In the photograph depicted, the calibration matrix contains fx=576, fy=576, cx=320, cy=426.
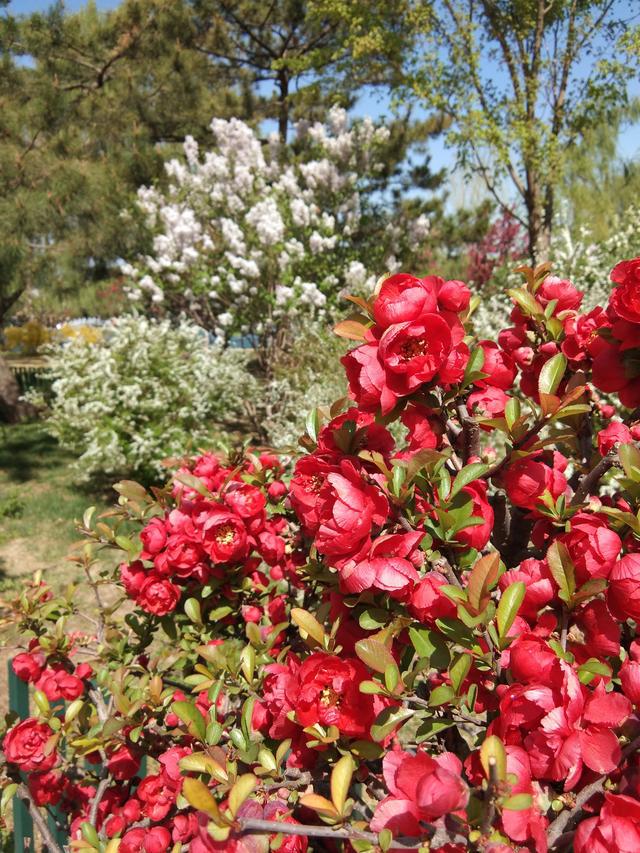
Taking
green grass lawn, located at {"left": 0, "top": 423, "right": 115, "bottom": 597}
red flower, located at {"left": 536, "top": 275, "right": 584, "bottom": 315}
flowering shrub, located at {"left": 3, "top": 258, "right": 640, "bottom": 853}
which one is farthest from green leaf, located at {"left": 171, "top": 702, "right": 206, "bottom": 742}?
green grass lawn, located at {"left": 0, "top": 423, "right": 115, "bottom": 597}

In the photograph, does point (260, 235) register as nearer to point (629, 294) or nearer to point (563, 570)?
point (629, 294)

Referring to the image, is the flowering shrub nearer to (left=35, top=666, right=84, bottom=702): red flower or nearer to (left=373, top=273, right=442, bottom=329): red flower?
(left=373, top=273, right=442, bottom=329): red flower

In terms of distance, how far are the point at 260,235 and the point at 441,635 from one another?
253 inches

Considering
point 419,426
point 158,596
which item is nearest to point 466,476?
point 419,426

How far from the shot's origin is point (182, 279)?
763 centimetres

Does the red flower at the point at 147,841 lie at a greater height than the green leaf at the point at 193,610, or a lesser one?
lesser

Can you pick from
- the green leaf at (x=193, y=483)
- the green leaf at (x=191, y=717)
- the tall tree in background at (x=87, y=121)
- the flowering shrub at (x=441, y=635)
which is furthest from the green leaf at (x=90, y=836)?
the tall tree in background at (x=87, y=121)

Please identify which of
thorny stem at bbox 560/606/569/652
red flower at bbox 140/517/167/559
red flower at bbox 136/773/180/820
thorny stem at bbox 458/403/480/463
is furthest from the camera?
red flower at bbox 140/517/167/559

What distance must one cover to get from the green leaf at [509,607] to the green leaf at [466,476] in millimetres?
146

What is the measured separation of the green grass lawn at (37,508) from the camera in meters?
4.55

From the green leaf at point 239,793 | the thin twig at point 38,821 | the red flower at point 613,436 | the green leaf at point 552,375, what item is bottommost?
the thin twig at point 38,821

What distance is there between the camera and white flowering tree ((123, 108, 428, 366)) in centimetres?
683

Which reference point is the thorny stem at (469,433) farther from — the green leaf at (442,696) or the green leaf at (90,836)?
the green leaf at (90,836)

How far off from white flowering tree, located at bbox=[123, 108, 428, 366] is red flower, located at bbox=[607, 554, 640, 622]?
19.7 ft
